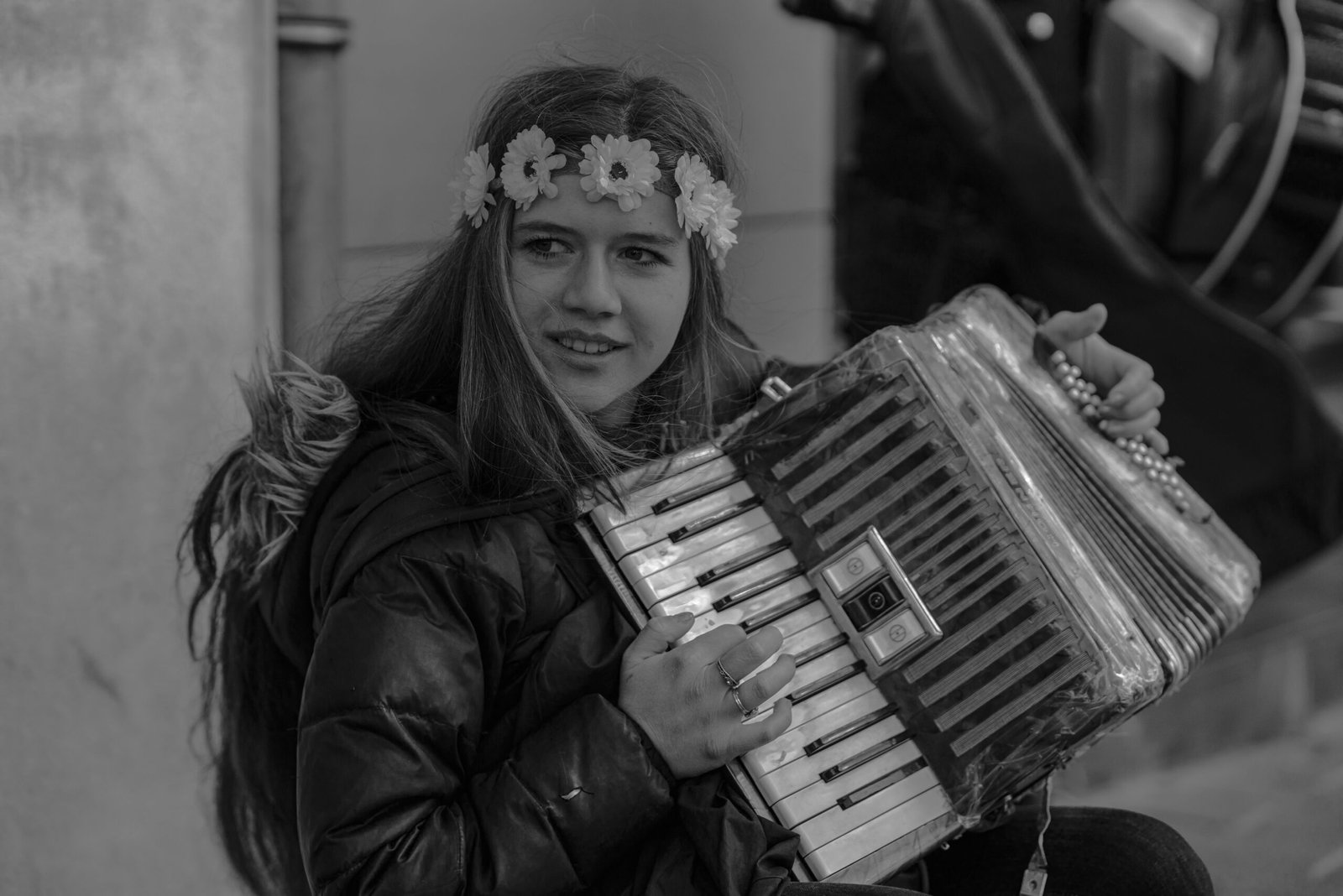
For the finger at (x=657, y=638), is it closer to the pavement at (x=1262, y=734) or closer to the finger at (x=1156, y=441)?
the finger at (x=1156, y=441)

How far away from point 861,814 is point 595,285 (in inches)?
27.3

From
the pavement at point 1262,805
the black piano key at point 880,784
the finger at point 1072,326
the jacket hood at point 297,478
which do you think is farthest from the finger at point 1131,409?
the pavement at point 1262,805

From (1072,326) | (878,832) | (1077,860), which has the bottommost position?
(1077,860)

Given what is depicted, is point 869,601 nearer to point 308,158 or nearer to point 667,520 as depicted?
point 667,520

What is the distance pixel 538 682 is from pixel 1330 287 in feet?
9.56

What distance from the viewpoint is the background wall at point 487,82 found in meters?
2.85

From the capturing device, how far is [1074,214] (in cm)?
320

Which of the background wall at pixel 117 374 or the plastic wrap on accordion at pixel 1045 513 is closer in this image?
the plastic wrap on accordion at pixel 1045 513

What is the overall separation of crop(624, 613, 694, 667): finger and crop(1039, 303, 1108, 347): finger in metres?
0.76

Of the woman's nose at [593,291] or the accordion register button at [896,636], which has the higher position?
the woman's nose at [593,291]

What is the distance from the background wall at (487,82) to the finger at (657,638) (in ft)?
4.21

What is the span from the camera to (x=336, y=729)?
1.34 metres

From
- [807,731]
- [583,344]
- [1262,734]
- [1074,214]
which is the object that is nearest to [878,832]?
[807,731]

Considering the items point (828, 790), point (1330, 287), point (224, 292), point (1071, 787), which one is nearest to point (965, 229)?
point (1330, 287)
